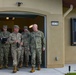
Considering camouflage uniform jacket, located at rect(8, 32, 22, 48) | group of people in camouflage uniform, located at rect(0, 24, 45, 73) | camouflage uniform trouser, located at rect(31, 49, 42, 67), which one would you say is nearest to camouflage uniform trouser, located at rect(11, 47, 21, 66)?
group of people in camouflage uniform, located at rect(0, 24, 45, 73)

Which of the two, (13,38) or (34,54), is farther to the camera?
(34,54)

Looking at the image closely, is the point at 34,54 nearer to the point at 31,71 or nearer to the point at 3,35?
the point at 31,71

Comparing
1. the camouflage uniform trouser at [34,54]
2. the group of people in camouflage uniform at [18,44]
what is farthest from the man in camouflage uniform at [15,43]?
the camouflage uniform trouser at [34,54]

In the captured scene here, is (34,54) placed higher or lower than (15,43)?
lower

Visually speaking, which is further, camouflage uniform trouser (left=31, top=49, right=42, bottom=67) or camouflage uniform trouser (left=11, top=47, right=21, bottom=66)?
camouflage uniform trouser (left=31, top=49, right=42, bottom=67)

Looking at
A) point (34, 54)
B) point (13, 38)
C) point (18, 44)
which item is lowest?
point (34, 54)

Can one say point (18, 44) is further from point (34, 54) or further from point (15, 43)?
point (34, 54)

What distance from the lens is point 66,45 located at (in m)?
12.1

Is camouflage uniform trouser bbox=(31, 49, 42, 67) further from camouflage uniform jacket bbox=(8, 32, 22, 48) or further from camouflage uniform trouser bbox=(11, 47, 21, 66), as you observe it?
camouflage uniform jacket bbox=(8, 32, 22, 48)

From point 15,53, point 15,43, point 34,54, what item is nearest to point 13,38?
point 15,43

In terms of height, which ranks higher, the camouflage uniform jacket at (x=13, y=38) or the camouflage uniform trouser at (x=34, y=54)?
the camouflage uniform jacket at (x=13, y=38)

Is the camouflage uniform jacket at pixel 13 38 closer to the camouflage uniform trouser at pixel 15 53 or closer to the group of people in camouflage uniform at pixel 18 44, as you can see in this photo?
the group of people in camouflage uniform at pixel 18 44

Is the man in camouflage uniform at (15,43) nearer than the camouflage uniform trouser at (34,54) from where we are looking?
Yes

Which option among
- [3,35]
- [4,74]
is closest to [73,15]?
[3,35]
